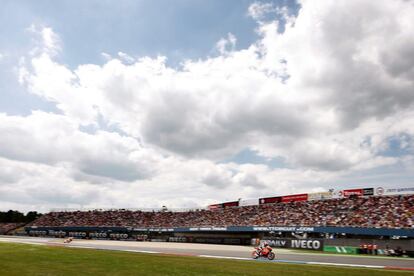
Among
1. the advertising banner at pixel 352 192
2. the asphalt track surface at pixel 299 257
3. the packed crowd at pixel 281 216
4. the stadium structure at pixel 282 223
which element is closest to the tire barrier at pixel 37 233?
the stadium structure at pixel 282 223

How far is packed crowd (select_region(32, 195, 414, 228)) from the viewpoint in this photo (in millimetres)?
48562

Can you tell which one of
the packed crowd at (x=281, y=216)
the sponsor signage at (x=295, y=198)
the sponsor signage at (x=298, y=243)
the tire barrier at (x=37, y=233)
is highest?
the sponsor signage at (x=295, y=198)

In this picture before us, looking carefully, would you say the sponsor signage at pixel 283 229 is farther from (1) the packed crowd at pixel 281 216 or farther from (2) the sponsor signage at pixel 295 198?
(2) the sponsor signage at pixel 295 198

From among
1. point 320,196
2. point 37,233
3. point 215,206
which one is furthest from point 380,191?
point 37,233

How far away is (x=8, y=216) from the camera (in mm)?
146875

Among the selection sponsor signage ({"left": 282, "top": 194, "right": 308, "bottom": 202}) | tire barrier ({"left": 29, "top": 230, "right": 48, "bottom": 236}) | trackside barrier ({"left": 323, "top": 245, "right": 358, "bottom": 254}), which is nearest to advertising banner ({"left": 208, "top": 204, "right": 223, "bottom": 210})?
sponsor signage ({"left": 282, "top": 194, "right": 308, "bottom": 202})

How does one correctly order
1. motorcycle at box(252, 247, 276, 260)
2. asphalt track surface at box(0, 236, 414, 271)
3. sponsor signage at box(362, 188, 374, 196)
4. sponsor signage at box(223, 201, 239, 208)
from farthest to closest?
1. sponsor signage at box(223, 201, 239, 208)
2. sponsor signage at box(362, 188, 374, 196)
3. motorcycle at box(252, 247, 276, 260)
4. asphalt track surface at box(0, 236, 414, 271)

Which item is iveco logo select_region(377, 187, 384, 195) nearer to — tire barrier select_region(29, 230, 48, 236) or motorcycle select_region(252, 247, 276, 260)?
motorcycle select_region(252, 247, 276, 260)

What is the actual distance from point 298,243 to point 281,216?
1712 centimetres

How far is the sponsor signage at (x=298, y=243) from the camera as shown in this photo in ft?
143

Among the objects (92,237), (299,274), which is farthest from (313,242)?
(92,237)

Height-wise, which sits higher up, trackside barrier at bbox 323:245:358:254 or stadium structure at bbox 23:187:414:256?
stadium structure at bbox 23:187:414:256

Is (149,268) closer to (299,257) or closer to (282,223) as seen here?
(299,257)

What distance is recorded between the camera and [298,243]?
46.1 m
